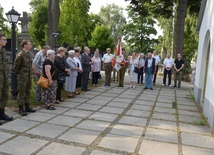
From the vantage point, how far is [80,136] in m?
4.48

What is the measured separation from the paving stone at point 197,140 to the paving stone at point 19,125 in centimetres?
316

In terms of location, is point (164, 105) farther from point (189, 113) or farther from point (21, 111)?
point (21, 111)

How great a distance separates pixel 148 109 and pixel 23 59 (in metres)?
3.82

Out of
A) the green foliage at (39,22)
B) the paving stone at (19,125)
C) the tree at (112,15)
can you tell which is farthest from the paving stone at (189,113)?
the tree at (112,15)

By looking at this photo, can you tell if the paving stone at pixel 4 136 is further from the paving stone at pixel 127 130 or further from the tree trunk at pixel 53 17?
the tree trunk at pixel 53 17

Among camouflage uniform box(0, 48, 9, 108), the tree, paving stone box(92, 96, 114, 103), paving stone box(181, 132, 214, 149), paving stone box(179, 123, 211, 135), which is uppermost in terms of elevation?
the tree

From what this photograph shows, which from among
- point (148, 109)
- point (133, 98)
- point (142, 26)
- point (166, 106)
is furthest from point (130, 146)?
point (142, 26)

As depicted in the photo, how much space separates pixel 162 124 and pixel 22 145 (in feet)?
10.5

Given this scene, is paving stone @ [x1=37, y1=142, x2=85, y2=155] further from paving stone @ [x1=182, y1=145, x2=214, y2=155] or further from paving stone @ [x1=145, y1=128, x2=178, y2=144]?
paving stone @ [x1=182, y1=145, x2=214, y2=155]

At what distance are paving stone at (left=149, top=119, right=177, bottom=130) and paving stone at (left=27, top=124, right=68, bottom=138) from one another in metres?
2.07

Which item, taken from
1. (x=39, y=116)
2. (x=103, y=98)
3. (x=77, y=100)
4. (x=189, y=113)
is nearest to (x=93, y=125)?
(x=39, y=116)

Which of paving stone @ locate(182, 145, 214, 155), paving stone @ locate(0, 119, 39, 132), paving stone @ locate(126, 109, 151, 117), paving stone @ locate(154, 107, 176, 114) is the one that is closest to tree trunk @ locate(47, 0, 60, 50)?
paving stone @ locate(126, 109, 151, 117)

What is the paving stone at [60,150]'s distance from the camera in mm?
3714

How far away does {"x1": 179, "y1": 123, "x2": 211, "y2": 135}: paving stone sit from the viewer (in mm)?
5243
